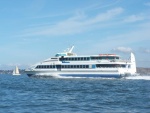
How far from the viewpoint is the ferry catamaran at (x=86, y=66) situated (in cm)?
8962

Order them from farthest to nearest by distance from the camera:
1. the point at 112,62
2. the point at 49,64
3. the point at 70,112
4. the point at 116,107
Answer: the point at 49,64 < the point at 112,62 < the point at 116,107 < the point at 70,112

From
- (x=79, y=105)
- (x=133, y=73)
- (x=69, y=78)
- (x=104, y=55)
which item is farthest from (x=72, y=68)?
(x=79, y=105)

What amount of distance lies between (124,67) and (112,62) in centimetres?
423

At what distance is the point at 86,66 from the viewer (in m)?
91.8

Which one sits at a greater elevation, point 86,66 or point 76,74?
point 86,66

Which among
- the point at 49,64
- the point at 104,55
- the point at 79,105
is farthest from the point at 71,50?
the point at 79,105

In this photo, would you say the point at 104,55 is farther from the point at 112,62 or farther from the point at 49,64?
the point at 49,64

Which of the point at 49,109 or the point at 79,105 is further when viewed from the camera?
the point at 79,105

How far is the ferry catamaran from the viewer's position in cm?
8962

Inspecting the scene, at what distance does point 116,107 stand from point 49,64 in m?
69.2

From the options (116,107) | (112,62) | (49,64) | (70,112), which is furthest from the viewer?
(49,64)

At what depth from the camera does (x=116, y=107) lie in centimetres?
2931

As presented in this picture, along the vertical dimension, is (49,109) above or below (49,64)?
below

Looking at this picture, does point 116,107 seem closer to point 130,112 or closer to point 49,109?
point 130,112
